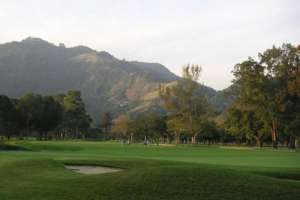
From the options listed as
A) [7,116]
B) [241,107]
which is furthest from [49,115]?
[241,107]

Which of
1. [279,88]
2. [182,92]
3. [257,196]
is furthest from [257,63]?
[257,196]

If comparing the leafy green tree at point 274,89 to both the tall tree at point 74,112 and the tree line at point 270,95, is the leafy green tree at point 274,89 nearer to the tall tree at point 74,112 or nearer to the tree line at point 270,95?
the tree line at point 270,95

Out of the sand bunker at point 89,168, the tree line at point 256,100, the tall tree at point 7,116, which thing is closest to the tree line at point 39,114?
the tall tree at point 7,116

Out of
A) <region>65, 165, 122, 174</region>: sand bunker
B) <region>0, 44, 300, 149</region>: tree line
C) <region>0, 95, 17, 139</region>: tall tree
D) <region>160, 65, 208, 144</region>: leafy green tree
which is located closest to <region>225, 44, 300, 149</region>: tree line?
<region>0, 44, 300, 149</region>: tree line

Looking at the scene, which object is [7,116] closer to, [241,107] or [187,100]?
[187,100]

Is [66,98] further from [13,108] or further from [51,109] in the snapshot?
[13,108]

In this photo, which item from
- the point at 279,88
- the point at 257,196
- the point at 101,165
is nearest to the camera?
the point at 257,196

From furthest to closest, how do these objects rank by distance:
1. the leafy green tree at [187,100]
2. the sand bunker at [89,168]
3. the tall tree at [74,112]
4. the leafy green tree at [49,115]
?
the tall tree at [74,112] < the leafy green tree at [49,115] < the leafy green tree at [187,100] < the sand bunker at [89,168]

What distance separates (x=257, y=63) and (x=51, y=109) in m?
58.3

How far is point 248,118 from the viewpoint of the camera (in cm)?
9162

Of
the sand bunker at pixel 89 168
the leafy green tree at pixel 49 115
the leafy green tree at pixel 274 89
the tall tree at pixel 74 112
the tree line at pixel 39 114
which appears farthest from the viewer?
the tall tree at pixel 74 112

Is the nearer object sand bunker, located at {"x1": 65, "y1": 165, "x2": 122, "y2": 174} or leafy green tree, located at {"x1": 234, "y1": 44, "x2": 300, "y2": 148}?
sand bunker, located at {"x1": 65, "y1": 165, "x2": 122, "y2": 174}

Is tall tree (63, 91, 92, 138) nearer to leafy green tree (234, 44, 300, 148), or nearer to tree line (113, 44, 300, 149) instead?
tree line (113, 44, 300, 149)

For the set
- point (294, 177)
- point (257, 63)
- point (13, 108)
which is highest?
point (257, 63)
